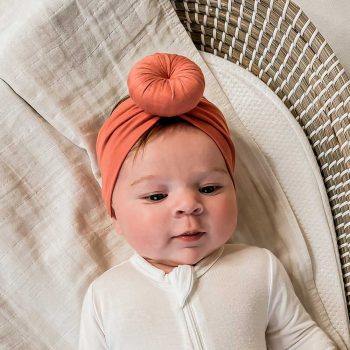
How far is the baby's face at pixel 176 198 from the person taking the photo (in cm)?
114

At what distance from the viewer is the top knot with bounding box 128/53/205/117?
1096mm

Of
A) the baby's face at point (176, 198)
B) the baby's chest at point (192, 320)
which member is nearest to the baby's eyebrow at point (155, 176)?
the baby's face at point (176, 198)

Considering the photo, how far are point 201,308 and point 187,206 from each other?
21 cm

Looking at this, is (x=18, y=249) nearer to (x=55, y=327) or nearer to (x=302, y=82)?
(x=55, y=327)

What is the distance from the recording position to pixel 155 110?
1.12 meters

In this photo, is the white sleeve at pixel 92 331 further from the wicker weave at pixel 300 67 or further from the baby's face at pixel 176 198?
the wicker weave at pixel 300 67

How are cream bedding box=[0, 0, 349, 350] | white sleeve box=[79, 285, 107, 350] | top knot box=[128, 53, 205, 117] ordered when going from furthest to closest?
cream bedding box=[0, 0, 349, 350], white sleeve box=[79, 285, 107, 350], top knot box=[128, 53, 205, 117]

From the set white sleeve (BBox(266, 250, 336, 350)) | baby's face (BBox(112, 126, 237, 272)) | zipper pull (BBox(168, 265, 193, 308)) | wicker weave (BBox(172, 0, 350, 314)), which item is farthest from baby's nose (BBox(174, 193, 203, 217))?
wicker weave (BBox(172, 0, 350, 314))

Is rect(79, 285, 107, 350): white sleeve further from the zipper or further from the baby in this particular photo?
the zipper

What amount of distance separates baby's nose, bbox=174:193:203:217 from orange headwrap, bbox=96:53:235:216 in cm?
12

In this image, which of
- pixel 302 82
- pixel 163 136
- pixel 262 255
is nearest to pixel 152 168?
pixel 163 136

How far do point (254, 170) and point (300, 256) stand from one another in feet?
0.70

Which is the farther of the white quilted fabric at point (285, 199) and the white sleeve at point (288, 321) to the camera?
the white quilted fabric at point (285, 199)

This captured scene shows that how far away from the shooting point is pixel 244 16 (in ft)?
4.58
